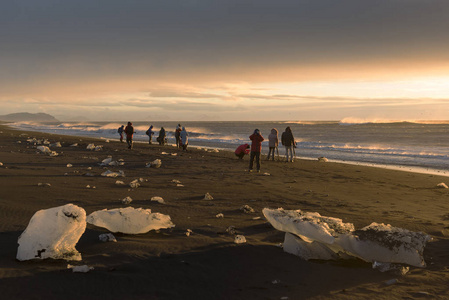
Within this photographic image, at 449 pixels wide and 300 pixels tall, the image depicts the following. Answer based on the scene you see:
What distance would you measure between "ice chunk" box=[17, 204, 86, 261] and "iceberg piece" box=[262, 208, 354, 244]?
271 centimetres

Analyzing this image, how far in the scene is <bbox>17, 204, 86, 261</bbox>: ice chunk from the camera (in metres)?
4.51

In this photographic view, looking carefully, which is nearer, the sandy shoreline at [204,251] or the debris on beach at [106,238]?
the sandy shoreline at [204,251]

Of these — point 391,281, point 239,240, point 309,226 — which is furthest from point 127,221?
point 391,281

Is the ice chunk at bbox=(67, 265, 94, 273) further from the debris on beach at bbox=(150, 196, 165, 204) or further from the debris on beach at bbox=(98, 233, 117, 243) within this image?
the debris on beach at bbox=(150, 196, 165, 204)

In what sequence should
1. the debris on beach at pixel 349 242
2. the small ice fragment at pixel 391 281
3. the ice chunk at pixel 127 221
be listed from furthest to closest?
the ice chunk at pixel 127 221 → the debris on beach at pixel 349 242 → the small ice fragment at pixel 391 281

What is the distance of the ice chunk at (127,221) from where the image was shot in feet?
18.8

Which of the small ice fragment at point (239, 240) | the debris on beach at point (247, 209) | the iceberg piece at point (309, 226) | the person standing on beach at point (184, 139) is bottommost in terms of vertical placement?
the debris on beach at point (247, 209)

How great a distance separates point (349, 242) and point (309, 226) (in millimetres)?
607

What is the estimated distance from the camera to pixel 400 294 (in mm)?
4398

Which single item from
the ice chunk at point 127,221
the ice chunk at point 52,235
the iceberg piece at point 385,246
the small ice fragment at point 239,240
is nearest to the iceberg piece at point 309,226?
the iceberg piece at point 385,246

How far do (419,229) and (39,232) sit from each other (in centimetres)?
683

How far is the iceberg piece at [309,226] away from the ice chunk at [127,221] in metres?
1.76

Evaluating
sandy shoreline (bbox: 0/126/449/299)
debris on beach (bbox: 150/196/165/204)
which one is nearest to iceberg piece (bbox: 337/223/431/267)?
sandy shoreline (bbox: 0/126/449/299)

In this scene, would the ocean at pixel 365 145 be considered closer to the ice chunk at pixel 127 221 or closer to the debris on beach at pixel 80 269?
the ice chunk at pixel 127 221
